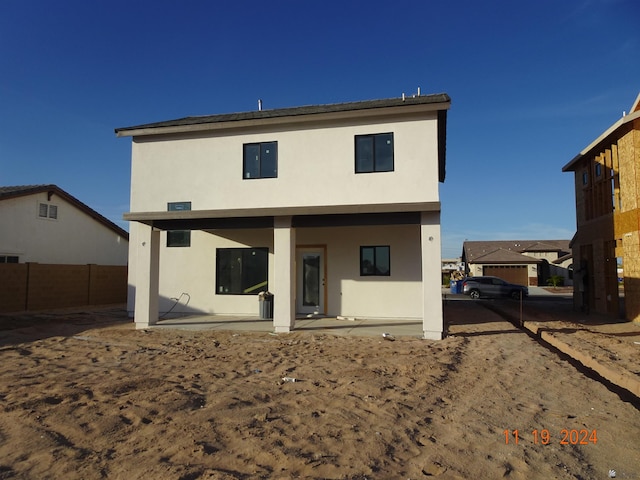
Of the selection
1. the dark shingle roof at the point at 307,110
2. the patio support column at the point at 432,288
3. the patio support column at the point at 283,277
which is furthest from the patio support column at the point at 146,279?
the patio support column at the point at 432,288

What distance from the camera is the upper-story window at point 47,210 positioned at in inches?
845

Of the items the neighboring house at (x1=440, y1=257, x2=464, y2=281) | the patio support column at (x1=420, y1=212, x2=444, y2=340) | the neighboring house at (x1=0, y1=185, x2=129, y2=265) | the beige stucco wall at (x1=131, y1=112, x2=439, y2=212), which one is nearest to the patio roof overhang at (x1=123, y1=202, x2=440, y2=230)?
the patio support column at (x1=420, y1=212, x2=444, y2=340)

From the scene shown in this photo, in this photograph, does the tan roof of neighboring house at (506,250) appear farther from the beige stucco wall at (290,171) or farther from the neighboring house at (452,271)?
the beige stucco wall at (290,171)

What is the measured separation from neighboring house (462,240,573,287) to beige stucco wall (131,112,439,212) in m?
35.4

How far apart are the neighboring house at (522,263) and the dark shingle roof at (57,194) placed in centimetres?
3527

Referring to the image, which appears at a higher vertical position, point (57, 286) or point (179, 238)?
point (179, 238)

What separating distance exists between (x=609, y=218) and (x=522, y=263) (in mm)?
31376

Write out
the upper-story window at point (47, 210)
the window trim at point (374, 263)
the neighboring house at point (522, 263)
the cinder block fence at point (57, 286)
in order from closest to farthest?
1. the window trim at point (374, 263)
2. the cinder block fence at point (57, 286)
3. the upper-story window at point (47, 210)
4. the neighboring house at point (522, 263)

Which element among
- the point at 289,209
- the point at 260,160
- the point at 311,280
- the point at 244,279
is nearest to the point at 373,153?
the point at 289,209

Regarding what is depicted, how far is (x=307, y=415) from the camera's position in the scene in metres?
5.65

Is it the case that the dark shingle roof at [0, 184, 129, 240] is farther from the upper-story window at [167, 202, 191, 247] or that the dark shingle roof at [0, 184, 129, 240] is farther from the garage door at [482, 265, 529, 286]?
the garage door at [482, 265, 529, 286]

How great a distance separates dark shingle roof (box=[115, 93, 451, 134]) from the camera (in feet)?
44.7

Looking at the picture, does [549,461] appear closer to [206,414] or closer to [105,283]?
[206,414]

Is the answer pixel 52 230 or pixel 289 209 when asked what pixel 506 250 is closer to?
pixel 289 209
